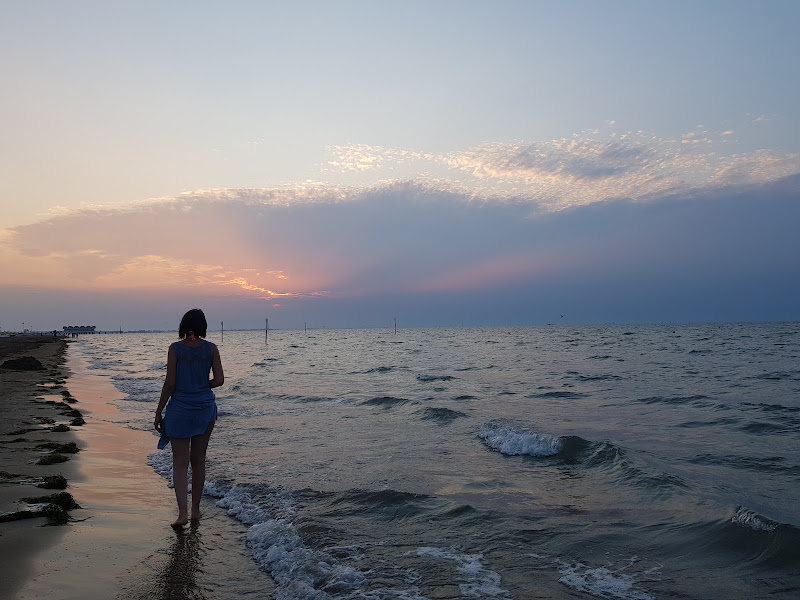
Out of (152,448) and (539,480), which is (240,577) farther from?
(152,448)

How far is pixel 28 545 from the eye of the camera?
5.74 m

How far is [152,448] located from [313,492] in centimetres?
559

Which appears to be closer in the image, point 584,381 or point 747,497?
point 747,497

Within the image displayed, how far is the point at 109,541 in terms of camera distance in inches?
241

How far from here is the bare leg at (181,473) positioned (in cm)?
674

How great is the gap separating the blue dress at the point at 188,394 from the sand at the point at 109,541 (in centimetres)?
118

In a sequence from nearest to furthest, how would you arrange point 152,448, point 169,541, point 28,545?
point 28,545, point 169,541, point 152,448

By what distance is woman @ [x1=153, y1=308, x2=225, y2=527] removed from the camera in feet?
21.4

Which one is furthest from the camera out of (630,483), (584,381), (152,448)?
(584,381)

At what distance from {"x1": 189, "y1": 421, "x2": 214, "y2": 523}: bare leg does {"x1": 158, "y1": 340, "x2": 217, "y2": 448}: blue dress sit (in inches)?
8.0

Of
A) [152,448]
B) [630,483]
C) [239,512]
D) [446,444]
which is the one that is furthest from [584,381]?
[239,512]

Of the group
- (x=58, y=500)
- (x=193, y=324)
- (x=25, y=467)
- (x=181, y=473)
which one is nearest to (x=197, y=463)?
(x=181, y=473)

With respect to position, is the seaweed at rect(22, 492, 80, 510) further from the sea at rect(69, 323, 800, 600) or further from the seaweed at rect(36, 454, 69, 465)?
the seaweed at rect(36, 454, 69, 465)

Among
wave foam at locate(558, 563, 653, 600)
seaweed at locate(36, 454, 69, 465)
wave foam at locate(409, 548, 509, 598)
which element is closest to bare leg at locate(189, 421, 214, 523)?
wave foam at locate(409, 548, 509, 598)
